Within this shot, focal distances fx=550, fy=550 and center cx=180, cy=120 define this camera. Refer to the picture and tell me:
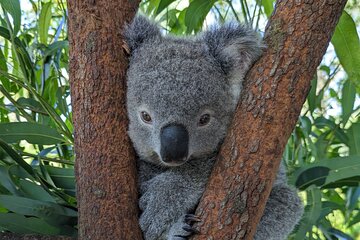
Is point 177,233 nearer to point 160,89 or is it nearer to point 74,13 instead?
point 160,89

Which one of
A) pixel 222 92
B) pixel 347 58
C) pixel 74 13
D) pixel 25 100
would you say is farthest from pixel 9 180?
pixel 347 58

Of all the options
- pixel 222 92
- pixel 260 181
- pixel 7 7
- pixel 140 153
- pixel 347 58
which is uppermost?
pixel 7 7

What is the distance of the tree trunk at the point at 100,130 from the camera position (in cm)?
178

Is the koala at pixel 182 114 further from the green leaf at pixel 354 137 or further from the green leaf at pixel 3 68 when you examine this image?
the green leaf at pixel 3 68

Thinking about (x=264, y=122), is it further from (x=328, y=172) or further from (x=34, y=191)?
(x=34, y=191)

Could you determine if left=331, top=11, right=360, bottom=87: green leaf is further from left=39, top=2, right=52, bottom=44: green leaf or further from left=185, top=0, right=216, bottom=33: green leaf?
left=39, top=2, right=52, bottom=44: green leaf

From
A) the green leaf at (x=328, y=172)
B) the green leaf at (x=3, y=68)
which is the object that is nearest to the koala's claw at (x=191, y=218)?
the green leaf at (x=328, y=172)

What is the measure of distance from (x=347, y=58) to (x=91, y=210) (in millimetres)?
1154

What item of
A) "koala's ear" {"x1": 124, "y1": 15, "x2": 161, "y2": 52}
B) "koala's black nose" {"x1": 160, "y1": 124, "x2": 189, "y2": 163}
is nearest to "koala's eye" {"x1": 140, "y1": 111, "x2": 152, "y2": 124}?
"koala's black nose" {"x1": 160, "y1": 124, "x2": 189, "y2": 163}

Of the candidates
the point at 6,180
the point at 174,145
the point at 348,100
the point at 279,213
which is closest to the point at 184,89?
the point at 174,145

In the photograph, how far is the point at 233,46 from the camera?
1948 millimetres

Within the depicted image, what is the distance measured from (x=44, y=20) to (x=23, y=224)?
110cm

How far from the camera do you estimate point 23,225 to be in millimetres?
2002

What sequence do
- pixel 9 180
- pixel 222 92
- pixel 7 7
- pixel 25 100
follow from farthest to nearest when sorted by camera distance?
pixel 25 100, pixel 7 7, pixel 9 180, pixel 222 92
